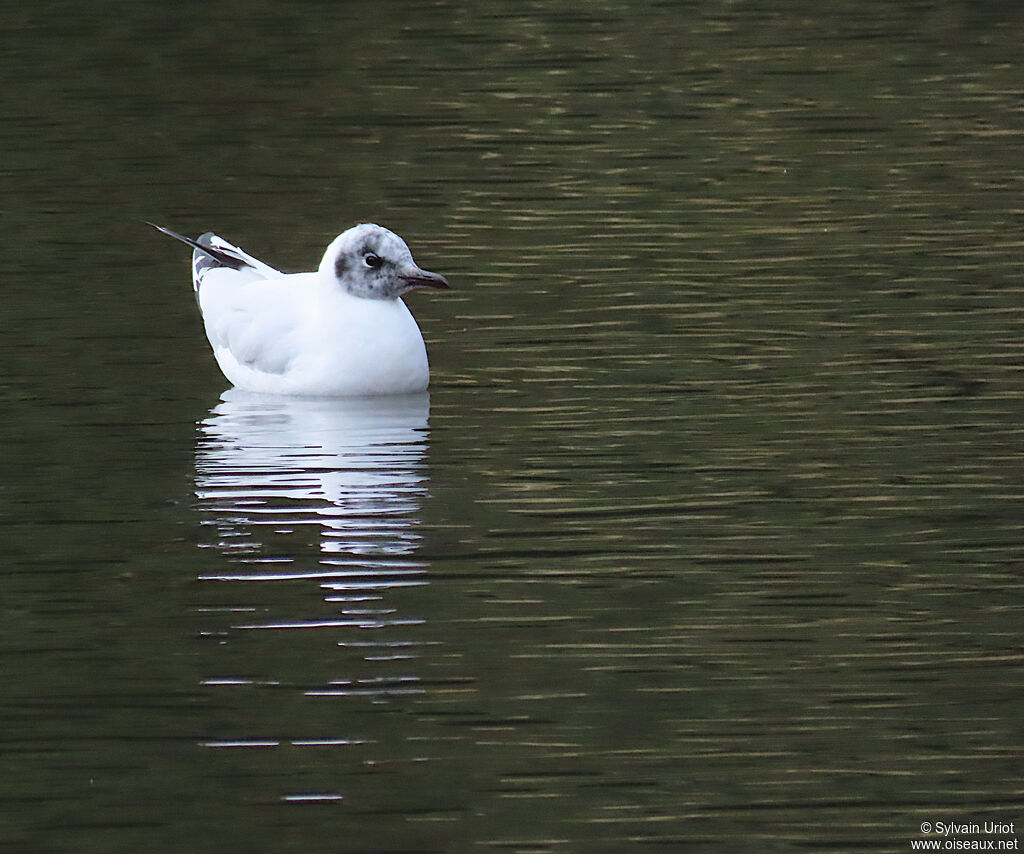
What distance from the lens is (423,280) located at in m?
10.9

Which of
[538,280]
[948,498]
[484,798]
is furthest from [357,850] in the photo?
[538,280]

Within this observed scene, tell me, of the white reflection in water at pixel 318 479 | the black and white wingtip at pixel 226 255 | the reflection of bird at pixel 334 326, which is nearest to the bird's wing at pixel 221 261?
the black and white wingtip at pixel 226 255

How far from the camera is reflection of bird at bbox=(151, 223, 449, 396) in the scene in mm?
10602

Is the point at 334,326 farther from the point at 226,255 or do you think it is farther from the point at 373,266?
the point at 226,255

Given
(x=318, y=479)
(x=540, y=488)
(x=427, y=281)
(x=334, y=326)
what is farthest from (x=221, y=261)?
(x=540, y=488)


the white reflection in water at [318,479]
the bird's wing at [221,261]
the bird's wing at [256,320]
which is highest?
the bird's wing at [221,261]

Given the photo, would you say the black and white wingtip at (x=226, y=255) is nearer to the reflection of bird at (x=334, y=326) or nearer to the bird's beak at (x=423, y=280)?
the reflection of bird at (x=334, y=326)

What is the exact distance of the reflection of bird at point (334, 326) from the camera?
34.8ft

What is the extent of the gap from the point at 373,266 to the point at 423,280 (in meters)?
0.24

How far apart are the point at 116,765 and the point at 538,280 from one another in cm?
637

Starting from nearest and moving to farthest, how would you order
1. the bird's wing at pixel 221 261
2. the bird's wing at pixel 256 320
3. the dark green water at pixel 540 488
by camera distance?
the dark green water at pixel 540 488
the bird's wing at pixel 256 320
the bird's wing at pixel 221 261

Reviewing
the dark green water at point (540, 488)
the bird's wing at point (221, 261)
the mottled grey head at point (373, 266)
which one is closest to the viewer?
the dark green water at point (540, 488)

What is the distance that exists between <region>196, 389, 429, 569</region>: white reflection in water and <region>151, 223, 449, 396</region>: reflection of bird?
112 mm

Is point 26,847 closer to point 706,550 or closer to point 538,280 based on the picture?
point 706,550
